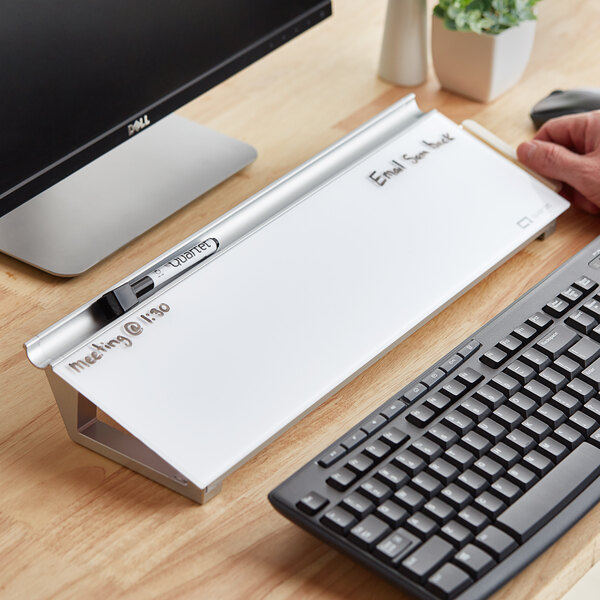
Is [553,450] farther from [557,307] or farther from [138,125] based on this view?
[138,125]

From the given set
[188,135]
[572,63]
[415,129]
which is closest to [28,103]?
[188,135]

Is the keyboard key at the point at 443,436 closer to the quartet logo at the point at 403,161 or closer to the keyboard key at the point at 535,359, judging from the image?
the keyboard key at the point at 535,359

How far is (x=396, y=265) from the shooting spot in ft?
2.48

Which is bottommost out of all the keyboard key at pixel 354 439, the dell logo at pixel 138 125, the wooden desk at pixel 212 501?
the wooden desk at pixel 212 501

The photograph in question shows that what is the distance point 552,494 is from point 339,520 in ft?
0.46

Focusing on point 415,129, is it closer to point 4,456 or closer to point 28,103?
point 28,103

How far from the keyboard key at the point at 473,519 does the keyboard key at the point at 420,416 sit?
0.08 m

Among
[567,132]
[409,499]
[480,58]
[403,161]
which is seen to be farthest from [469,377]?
[480,58]

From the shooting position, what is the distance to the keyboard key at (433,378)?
Answer: 67cm

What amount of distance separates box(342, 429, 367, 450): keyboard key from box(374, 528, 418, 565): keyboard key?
0.08 metres

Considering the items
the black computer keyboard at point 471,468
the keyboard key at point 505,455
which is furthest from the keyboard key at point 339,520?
the keyboard key at point 505,455

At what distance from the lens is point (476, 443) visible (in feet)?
2.03

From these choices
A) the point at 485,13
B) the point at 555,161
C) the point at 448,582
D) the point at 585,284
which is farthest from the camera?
the point at 485,13

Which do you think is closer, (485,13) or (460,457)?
(460,457)
